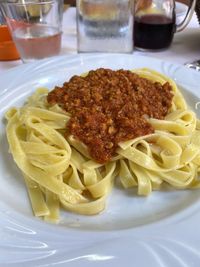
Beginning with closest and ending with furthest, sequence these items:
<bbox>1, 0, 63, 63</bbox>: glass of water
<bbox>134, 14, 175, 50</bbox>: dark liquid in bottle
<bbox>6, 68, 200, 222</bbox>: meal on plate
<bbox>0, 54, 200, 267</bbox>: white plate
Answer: <bbox>0, 54, 200, 267</bbox>: white plate < <bbox>6, 68, 200, 222</bbox>: meal on plate < <bbox>1, 0, 63, 63</bbox>: glass of water < <bbox>134, 14, 175, 50</bbox>: dark liquid in bottle

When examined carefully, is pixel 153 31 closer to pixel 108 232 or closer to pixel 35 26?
pixel 35 26

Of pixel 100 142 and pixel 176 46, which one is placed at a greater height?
pixel 100 142

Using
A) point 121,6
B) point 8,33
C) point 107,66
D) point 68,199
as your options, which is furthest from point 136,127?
point 8,33

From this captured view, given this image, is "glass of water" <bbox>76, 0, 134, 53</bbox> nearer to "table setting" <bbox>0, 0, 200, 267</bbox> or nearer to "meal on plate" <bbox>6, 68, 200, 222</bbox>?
"table setting" <bbox>0, 0, 200, 267</bbox>

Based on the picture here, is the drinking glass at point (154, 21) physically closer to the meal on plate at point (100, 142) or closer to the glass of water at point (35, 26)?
the glass of water at point (35, 26)

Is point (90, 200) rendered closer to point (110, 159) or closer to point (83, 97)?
point (110, 159)

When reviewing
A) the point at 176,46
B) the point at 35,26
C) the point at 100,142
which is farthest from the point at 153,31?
the point at 100,142

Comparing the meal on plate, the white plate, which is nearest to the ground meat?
the meal on plate
